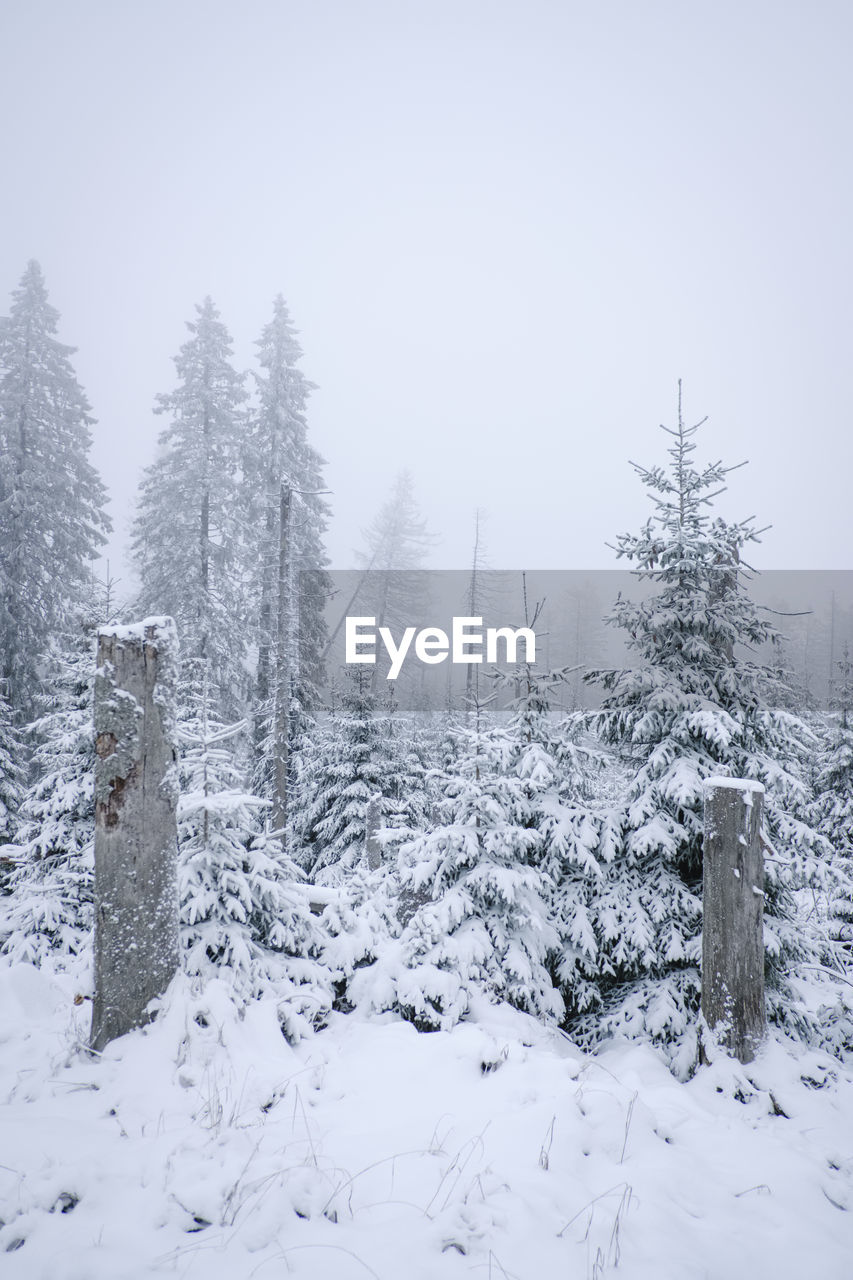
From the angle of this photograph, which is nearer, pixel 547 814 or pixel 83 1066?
pixel 83 1066

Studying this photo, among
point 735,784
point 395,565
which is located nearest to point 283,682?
point 735,784

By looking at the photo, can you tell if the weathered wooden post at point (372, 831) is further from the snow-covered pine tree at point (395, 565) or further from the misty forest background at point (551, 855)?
the snow-covered pine tree at point (395, 565)

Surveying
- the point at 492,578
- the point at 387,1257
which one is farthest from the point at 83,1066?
the point at 492,578

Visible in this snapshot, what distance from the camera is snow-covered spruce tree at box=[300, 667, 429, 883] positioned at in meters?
16.2

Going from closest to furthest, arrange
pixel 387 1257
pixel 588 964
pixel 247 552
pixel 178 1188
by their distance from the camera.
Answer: pixel 387 1257 < pixel 178 1188 < pixel 588 964 < pixel 247 552

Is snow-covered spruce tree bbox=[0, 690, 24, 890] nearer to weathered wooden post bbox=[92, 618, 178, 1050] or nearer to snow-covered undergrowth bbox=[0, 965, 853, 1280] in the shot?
snow-covered undergrowth bbox=[0, 965, 853, 1280]

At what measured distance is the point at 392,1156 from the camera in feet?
12.2

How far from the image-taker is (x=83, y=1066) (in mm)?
4410

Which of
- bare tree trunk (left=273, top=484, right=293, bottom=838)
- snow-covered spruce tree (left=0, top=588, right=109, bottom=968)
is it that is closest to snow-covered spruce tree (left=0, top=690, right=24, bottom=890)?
snow-covered spruce tree (left=0, top=588, right=109, bottom=968)

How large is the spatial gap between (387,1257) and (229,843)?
341 centimetres

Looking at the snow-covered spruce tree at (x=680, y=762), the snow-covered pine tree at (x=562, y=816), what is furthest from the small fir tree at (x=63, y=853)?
the snow-covered spruce tree at (x=680, y=762)

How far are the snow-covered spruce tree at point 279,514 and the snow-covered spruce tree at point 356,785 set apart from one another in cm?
354

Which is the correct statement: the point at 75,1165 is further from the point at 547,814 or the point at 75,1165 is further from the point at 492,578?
the point at 492,578

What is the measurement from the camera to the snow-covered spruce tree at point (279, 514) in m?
20.9
